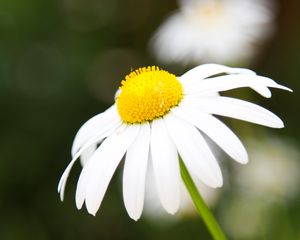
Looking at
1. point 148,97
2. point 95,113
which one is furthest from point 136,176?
point 95,113

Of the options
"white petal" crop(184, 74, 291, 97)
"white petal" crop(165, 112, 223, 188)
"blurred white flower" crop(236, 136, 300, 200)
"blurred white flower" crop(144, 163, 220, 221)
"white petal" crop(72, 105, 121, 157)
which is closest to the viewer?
"white petal" crop(165, 112, 223, 188)

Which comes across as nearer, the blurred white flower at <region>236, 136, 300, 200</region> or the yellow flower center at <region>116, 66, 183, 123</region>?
the yellow flower center at <region>116, 66, 183, 123</region>

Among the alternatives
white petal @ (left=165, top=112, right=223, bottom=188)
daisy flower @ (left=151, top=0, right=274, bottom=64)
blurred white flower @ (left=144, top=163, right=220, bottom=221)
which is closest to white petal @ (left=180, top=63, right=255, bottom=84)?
white petal @ (left=165, top=112, right=223, bottom=188)

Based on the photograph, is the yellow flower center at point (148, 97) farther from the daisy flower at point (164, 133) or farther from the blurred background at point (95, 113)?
the blurred background at point (95, 113)

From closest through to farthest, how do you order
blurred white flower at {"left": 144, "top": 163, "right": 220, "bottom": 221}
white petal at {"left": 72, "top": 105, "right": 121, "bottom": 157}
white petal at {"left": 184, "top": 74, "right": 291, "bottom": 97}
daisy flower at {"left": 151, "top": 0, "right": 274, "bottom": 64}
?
white petal at {"left": 184, "top": 74, "right": 291, "bottom": 97} < white petal at {"left": 72, "top": 105, "right": 121, "bottom": 157} < blurred white flower at {"left": 144, "top": 163, "right": 220, "bottom": 221} < daisy flower at {"left": 151, "top": 0, "right": 274, "bottom": 64}

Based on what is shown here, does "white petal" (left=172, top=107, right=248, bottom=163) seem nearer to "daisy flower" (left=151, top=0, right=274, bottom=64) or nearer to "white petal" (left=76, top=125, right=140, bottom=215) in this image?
"white petal" (left=76, top=125, right=140, bottom=215)

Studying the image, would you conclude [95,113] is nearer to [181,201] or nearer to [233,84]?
[181,201]
